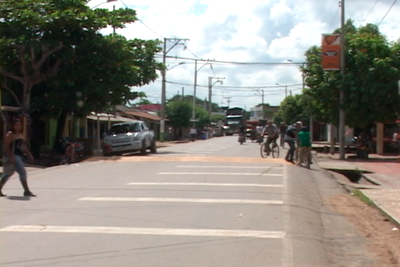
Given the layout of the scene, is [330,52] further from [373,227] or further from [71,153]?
[373,227]

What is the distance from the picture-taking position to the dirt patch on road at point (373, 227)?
8.12 metres

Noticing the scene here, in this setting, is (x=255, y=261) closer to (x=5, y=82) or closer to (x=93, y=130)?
(x=5, y=82)

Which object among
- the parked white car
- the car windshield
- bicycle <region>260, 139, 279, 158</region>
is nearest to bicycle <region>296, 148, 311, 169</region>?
bicycle <region>260, 139, 279, 158</region>

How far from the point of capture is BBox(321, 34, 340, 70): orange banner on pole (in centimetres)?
2878

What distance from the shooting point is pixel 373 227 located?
409 inches

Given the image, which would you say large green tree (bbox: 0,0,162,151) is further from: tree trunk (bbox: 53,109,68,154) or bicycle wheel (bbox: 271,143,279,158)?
bicycle wheel (bbox: 271,143,279,158)

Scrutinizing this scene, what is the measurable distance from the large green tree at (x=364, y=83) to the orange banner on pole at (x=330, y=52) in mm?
943

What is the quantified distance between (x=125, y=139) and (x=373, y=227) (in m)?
18.9

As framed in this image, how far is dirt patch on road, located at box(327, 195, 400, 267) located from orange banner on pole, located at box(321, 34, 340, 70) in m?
15.4

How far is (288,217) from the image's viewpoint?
407 inches

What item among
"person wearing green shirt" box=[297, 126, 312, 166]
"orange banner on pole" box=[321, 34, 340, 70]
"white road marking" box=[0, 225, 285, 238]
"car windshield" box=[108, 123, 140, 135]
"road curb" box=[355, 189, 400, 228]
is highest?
"orange banner on pole" box=[321, 34, 340, 70]

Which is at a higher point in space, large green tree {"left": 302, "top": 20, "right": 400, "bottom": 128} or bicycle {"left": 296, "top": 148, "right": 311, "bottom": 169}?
large green tree {"left": 302, "top": 20, "right": 400, "bottom": 128}

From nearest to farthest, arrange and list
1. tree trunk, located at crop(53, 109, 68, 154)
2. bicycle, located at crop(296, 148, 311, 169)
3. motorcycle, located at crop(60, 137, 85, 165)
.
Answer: bicycle, located at crop(296, 148, 311, 169), motorcycle, located at crop(60, 137, 85, 165), tree trunk, located at crop(53, 109, 68, 154)

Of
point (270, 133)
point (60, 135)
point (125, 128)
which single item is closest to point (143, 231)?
point (270, 133)
